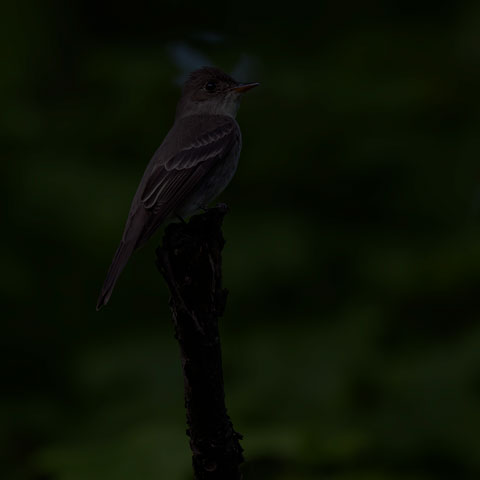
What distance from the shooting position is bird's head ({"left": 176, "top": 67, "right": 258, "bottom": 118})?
5.02 metres

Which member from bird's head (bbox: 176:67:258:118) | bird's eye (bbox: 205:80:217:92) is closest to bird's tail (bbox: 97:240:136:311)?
bird's head (bbox: 176:67:258:118)

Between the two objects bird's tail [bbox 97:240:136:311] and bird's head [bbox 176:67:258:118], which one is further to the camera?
bird's head [bbox 176:67:258:118]

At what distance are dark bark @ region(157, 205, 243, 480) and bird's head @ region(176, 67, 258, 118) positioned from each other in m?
2.68

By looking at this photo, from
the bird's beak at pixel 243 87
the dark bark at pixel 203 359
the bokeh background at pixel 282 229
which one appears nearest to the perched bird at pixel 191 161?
the bird's beak at pixel 243 87

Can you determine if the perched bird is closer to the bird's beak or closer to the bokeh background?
the bird's beak

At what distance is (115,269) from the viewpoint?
3.30 meters

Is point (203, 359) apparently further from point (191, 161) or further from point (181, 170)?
point (191, 161)

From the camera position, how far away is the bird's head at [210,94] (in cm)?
502

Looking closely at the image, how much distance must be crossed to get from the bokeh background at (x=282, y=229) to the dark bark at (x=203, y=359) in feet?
3.48

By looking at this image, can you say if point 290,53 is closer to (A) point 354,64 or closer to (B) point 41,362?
(A) point 354,64

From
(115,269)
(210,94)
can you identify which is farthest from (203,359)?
(210,94)

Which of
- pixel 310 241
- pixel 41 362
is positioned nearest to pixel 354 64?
pixel 310 241

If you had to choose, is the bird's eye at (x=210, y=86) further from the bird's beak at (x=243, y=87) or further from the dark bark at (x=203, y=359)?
the dark bark at (x=203, y=359)

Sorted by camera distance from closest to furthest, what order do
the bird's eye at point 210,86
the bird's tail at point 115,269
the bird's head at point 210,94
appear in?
the bird's tail at point 115,269 → the bird's head at point 210,94 → the bird's eye at point 210,86
